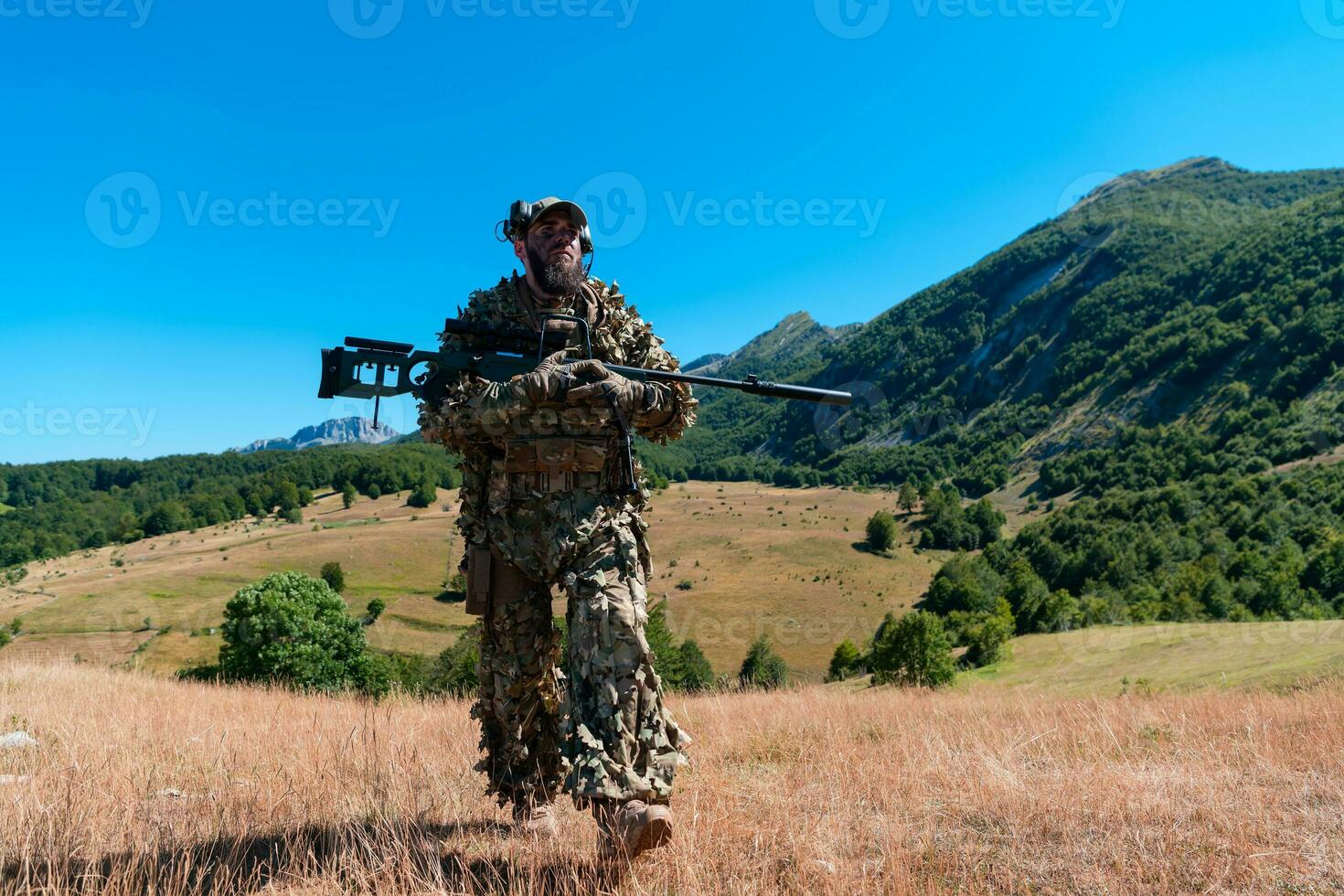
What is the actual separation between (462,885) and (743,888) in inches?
54.2

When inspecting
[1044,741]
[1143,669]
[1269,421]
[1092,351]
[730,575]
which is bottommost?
[730,575]

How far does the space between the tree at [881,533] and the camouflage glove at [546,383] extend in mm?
124071

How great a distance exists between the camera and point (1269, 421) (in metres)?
112

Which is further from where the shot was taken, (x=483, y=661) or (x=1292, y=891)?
(x=483, y=661)

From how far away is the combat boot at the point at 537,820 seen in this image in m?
4.64

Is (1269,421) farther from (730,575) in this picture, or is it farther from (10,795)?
(10,795)

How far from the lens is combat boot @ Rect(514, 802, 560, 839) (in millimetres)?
4637

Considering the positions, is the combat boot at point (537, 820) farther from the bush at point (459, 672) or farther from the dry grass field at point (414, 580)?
the dry grass field at point (414, 580)

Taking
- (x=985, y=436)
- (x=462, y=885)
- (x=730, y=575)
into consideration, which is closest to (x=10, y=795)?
(x=462, y=885)

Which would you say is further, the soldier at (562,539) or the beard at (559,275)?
the beard at (559,275)

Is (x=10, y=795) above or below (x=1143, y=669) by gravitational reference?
above

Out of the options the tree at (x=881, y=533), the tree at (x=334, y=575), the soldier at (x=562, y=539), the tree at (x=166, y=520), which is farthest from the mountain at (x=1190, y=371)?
the soldier at (x=562, y=539)

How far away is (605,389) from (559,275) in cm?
110

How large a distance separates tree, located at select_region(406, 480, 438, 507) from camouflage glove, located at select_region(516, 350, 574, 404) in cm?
13404
